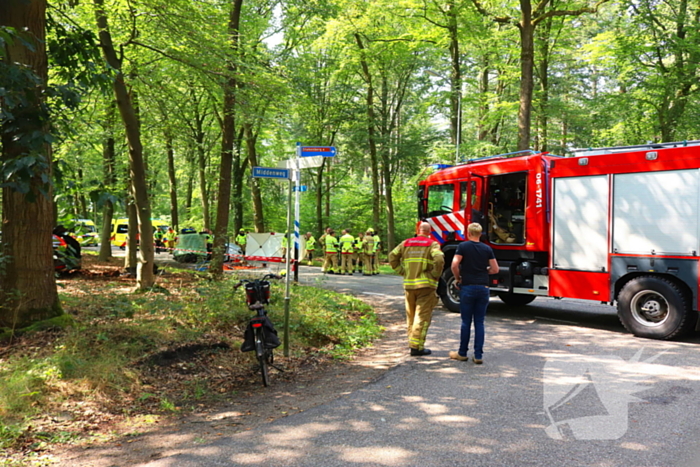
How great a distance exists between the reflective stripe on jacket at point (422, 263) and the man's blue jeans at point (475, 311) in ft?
1.54

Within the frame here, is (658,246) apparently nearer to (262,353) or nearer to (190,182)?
(262,353)

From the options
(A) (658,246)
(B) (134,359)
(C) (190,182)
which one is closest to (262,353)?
(B) (134,359)

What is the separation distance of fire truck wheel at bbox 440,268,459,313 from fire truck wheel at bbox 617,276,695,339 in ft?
10.7

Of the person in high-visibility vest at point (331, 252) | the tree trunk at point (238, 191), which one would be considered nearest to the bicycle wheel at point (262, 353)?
the person in high-visibility vest at point (331, 252)

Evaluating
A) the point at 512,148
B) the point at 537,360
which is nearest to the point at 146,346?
the point at 537,360

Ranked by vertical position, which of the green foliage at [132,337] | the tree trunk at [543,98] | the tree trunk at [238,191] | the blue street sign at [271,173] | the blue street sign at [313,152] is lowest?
the green foliage at [132,337]

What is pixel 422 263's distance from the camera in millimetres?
7094

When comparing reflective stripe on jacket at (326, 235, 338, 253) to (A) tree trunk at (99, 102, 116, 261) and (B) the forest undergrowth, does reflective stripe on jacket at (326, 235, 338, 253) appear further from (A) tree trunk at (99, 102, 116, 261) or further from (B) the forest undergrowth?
(B) the forest undergrowth

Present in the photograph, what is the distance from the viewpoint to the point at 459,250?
694 centimetres

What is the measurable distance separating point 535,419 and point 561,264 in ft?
16.7

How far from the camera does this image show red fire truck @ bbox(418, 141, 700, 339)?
303 inches

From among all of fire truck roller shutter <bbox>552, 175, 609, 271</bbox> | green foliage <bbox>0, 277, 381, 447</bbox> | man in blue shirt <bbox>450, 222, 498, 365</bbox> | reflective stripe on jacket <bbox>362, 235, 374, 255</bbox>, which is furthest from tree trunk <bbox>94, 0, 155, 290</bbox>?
reflective stripe on jacket <bbox>362, 235, 374, 255</bbox>

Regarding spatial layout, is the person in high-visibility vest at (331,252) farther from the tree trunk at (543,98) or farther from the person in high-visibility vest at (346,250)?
the tree trunk at (543,98)

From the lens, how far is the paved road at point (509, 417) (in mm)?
3867
